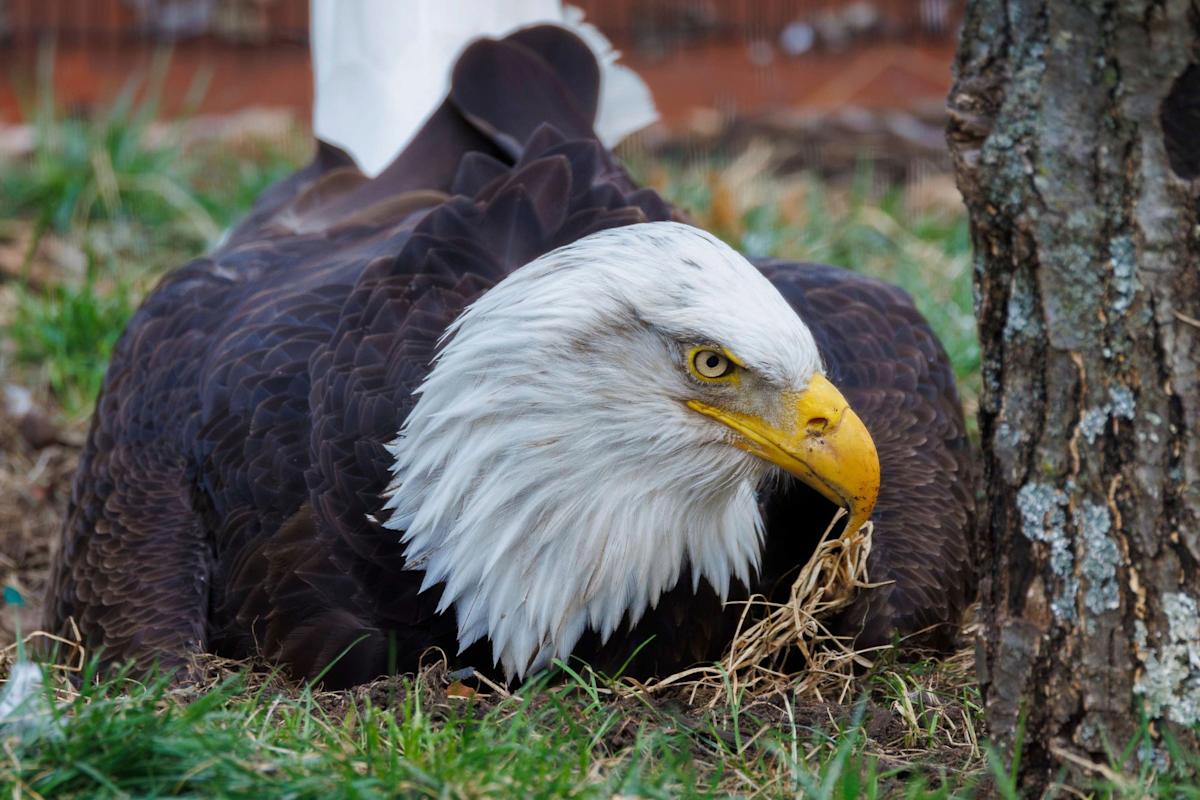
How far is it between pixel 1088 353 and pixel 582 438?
45.7 inches

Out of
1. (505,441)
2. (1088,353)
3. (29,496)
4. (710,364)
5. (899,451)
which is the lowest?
(29,496)

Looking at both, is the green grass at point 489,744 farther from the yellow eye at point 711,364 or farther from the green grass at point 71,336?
the green grass at point 71,336

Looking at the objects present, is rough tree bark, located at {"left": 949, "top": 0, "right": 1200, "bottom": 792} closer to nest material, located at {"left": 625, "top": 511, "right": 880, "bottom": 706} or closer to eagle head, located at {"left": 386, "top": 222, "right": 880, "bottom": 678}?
eagle head, located at {"left": 386, "top": 222, "right": 880, "bottom": 678}

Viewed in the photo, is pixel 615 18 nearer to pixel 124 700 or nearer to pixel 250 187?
pixel 250 187

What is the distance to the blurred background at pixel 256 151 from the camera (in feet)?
20.7

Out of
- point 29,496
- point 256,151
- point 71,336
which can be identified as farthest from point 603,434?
point 256,151


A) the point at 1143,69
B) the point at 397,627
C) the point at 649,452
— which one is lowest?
the point at 397,627

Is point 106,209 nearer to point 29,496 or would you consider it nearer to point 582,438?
point 29,496

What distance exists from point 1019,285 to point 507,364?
118cm

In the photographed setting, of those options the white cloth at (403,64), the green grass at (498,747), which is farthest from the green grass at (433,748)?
the white cloth at (403,64)

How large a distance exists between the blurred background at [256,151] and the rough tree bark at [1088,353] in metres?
3.11

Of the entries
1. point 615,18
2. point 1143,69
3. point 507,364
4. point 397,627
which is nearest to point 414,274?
point 507,364

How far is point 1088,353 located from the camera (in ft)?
8.46

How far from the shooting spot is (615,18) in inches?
437
